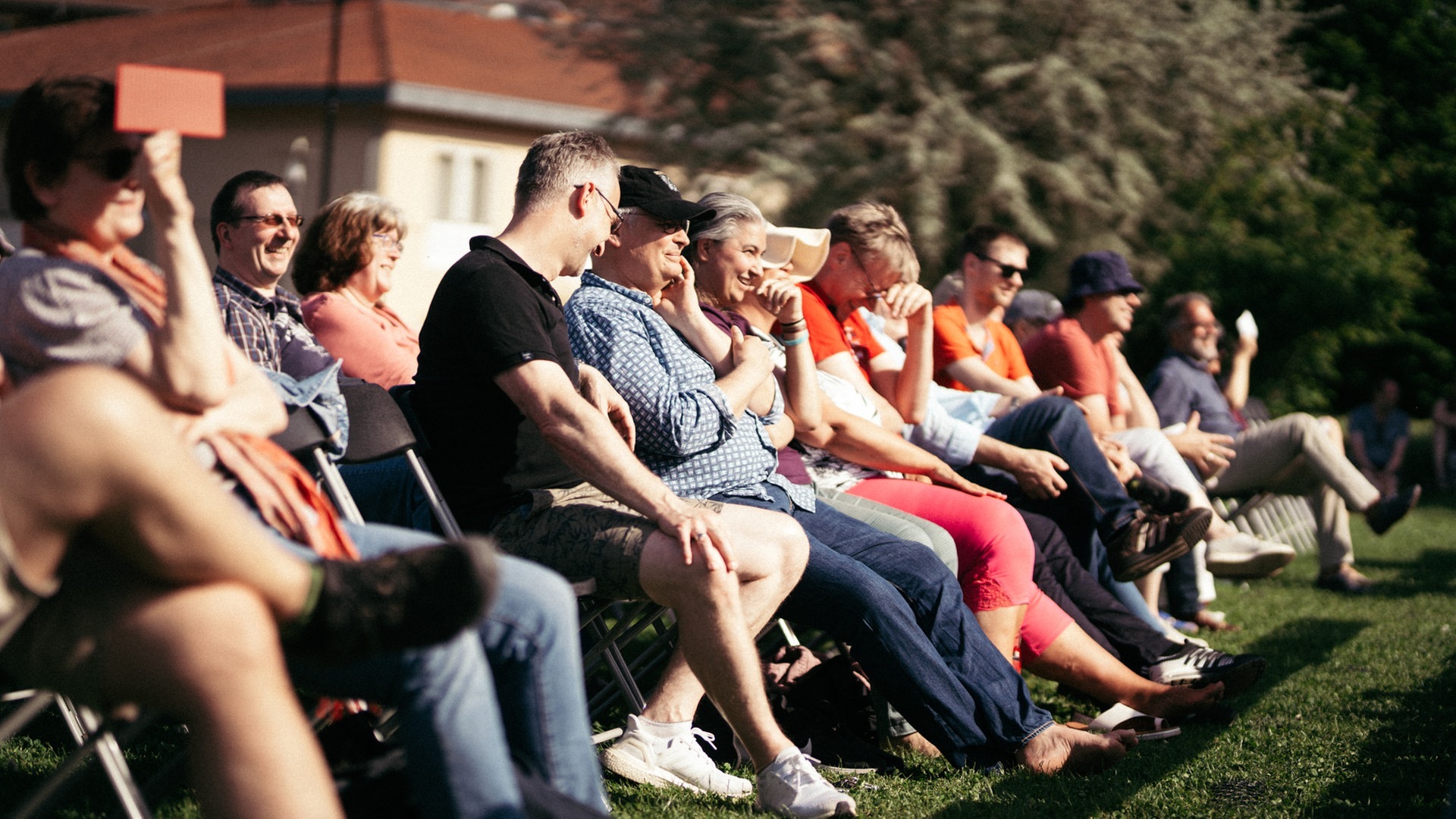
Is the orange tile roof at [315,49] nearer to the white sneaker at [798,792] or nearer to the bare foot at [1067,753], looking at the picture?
the bare foot at [1067,753]

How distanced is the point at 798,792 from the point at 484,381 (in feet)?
3.95

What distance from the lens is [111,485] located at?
1.87 metres

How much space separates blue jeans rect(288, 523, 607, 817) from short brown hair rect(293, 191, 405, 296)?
2.14 m

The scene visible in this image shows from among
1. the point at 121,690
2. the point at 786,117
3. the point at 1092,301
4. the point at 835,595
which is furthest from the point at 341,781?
the point at 786,117

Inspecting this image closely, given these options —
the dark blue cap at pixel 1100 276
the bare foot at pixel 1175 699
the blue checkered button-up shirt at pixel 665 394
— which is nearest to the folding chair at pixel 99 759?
the blue checkered button-up shirt at pixel 665 394

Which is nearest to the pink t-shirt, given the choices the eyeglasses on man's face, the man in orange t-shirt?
the man in orange t-shirt

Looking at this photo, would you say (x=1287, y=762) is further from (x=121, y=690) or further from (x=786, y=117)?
(x=786, y=117)

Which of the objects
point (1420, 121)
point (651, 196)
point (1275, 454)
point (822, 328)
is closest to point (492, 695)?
point (651, 196)

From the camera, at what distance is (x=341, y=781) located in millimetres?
2311

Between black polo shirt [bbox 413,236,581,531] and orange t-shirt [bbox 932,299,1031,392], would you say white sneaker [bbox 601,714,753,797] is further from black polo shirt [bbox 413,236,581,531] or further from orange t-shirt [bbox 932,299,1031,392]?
orange t-shirt [bbox 932,299,1031,392]

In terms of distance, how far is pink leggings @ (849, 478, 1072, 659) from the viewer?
4.30 m

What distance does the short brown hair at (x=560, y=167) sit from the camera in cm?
350

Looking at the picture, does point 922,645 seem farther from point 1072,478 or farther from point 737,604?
point 1072,478

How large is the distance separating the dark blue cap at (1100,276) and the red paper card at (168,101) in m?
5.01
